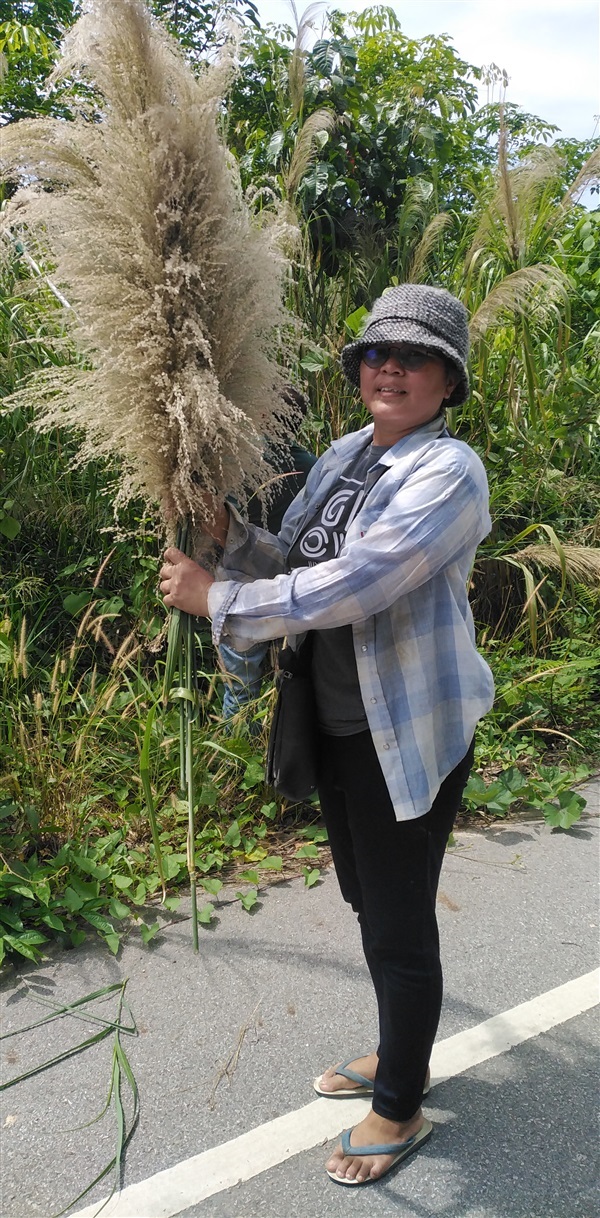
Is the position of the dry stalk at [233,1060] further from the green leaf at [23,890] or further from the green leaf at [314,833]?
the green leaf at [314,833]

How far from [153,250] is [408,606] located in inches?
36.2

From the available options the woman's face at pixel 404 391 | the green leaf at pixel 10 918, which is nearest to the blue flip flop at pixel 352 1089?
the green leaf at pixel 10 918

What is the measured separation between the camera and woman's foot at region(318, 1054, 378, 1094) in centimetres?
228

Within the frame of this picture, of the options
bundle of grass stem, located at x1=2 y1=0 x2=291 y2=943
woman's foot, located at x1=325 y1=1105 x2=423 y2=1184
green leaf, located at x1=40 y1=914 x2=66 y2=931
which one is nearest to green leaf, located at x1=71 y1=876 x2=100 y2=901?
green leaf, located at x1=40 y1=914 x2=66 y2=931

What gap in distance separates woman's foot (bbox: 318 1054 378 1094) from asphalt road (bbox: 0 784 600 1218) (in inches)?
1.9

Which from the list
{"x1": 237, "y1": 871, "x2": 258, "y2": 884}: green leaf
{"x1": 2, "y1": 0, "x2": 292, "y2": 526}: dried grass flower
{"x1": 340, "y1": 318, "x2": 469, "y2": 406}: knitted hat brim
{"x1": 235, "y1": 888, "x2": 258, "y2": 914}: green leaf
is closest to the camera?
{"x1": 2, "y1": 0, "x2": 292, "y2": 526}: dried grass flower

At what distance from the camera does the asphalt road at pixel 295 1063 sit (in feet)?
6.57

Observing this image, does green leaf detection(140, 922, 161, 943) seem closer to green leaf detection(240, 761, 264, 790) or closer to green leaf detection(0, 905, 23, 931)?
green leaf detection(0, 905, 23, 931)

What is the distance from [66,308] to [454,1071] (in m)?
Result: 2.28

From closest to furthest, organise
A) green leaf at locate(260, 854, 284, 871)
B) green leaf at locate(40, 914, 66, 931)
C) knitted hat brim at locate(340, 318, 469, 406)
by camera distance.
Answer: knitted hat brim at locate(340, 318, 469, 406)
green leaf at locate(40, 914, 66, 931)
green leaf at locate(260, 854, 284, 871)

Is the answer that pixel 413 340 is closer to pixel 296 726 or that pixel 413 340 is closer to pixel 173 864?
pixel 296 726

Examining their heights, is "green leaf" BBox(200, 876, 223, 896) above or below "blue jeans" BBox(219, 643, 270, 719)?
below

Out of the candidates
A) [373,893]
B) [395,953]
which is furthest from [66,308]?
[395,953]

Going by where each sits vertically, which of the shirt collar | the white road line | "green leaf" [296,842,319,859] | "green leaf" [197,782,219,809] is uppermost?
the shirt collar
